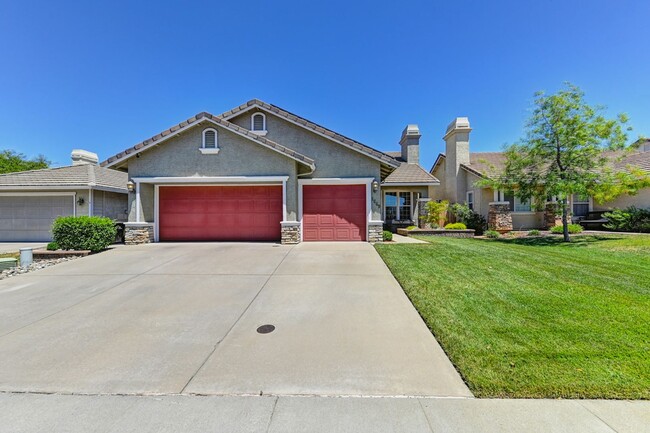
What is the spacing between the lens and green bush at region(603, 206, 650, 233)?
547 inches

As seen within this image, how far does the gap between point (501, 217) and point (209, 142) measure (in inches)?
610

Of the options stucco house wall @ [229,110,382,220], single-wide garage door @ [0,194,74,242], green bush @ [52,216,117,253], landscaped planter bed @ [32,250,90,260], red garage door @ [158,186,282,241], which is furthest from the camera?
single-wide garage door @ [0,194,74,242]

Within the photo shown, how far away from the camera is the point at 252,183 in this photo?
458 inches

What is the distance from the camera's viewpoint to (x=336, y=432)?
2.26 metres

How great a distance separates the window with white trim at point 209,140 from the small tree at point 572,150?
13103mm

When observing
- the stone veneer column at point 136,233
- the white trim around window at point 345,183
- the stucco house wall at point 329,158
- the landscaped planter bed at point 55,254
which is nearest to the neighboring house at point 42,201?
the stone veneer column at point 136,233

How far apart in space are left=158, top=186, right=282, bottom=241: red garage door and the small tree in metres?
11.2

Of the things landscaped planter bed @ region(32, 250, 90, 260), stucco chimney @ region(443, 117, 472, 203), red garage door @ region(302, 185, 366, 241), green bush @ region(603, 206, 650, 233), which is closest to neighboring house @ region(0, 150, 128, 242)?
landscaped planter bed @ region(32, 250, 90, 260)

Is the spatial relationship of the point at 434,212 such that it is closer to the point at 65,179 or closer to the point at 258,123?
the point at 258,123

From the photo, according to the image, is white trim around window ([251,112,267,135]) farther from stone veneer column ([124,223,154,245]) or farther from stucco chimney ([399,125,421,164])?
stucco chimney ([399,125,421,164])

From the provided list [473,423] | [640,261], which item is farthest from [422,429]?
[640,261]

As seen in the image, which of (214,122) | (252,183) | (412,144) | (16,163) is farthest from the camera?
(16,163)

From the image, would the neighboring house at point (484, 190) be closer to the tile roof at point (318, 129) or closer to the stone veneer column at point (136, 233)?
the tile roof at point (318, 129)

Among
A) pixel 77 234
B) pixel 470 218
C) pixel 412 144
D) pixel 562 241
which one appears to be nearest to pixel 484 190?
pixel 470 218
